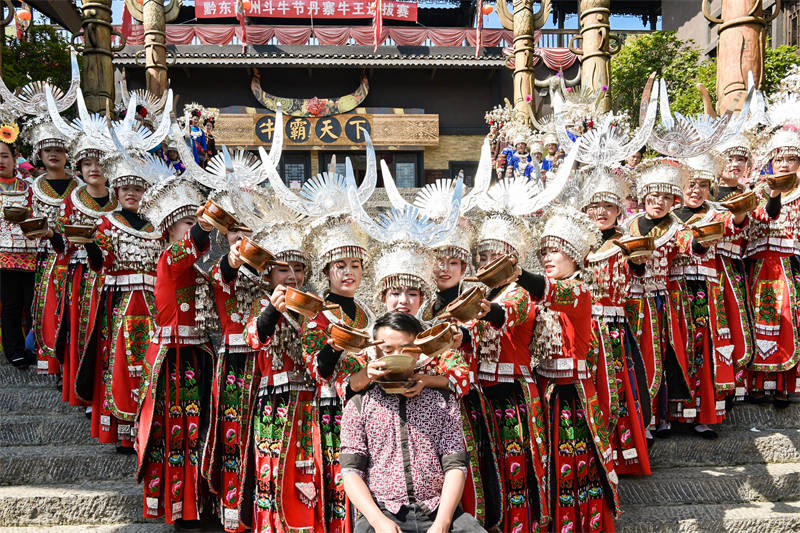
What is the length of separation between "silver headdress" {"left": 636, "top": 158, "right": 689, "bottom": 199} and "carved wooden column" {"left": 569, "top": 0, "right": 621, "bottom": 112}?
11.9 feet

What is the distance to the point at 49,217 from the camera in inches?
190

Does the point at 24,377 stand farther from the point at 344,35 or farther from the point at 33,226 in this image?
the point at 344,35

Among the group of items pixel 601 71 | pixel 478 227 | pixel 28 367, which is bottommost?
pixel 28 367

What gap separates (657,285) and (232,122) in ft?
53.7

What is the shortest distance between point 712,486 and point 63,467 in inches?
148

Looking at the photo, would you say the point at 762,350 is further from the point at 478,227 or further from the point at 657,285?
the point at 478,227

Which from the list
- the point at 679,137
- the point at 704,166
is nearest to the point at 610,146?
the point at 679,137

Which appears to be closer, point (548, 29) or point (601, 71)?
point (601, 71)

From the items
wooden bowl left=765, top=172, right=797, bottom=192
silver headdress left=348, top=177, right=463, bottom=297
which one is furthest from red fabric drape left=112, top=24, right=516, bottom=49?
silver headdress left=348, top=177, right=463, bottom=297

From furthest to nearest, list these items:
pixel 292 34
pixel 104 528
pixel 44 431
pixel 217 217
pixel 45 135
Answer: pixel 292 34
pixel 45 135
pixel 44 431
pixel 104 528
pixel 217 217

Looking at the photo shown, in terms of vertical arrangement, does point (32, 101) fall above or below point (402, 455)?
above

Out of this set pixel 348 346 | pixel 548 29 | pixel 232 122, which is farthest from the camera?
pixel 548 29

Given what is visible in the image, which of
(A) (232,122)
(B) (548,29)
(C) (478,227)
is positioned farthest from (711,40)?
Answer: (C) (478,227)

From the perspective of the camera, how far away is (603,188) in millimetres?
3873
